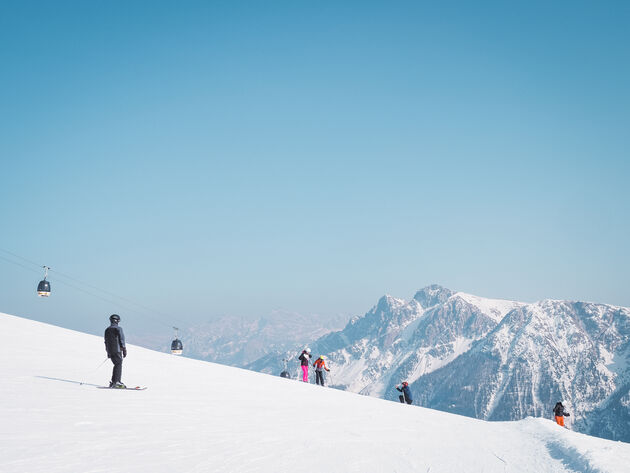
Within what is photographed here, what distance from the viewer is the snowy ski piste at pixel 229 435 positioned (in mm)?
8008

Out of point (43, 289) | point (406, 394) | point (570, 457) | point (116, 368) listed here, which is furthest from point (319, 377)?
point (43, 289)

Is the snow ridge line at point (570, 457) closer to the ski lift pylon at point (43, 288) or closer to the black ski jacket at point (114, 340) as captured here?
the black ski jacket at point (114, 340)

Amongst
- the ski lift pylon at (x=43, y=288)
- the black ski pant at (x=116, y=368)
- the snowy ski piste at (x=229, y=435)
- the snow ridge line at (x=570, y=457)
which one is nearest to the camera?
the snowy ski piste at (x=229, y=435)

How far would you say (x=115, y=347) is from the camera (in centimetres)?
1517

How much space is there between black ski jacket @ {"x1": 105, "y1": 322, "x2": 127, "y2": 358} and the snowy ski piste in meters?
1.26

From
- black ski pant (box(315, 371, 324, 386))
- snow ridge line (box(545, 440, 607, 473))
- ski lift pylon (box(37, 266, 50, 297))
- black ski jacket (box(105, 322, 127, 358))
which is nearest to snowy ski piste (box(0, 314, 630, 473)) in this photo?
snow ridge line (box(545, 440, 607, 473))

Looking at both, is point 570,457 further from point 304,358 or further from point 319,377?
point 319,377

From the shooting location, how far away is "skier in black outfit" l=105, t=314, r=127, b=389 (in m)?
14.7

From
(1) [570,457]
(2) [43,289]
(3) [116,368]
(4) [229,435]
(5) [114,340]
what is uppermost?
(2) [43,289]

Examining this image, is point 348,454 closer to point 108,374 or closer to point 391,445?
point 391,445

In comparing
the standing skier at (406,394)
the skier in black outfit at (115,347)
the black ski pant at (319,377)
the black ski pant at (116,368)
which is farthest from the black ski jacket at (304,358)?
the black ski pant at (116,368)

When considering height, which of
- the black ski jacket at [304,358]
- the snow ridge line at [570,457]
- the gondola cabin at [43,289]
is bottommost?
the snow ridge line at [570,457]

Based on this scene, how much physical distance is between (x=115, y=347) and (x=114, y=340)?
0.23 metres

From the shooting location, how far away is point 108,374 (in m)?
17.5
